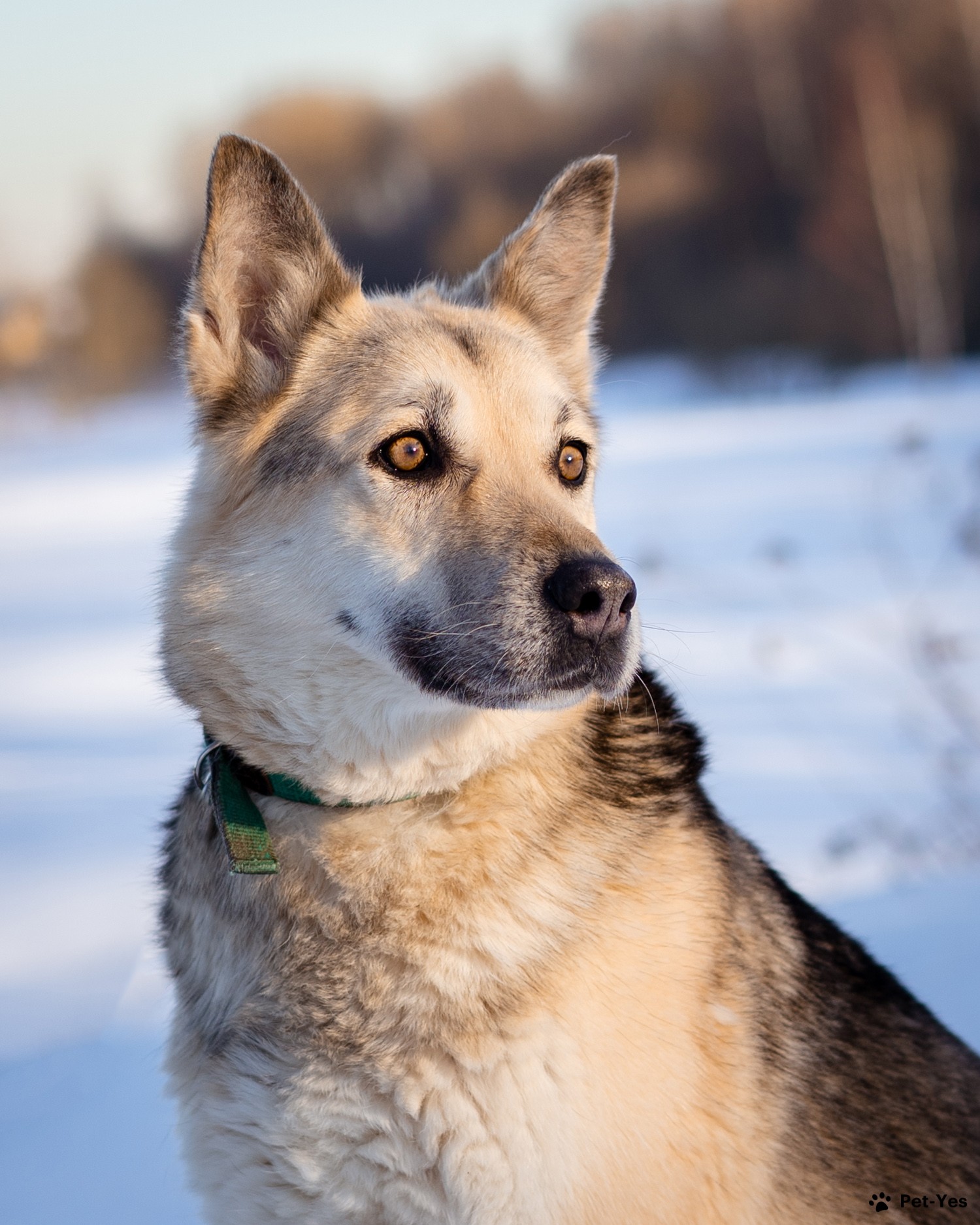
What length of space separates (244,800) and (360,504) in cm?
61

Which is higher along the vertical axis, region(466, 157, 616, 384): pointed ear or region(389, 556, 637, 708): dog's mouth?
region(466, 157, 616, 384): pointed ear

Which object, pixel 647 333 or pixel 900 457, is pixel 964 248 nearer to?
pixel 647 333

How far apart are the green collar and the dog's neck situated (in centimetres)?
3

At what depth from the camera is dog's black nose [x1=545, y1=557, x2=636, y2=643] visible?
207 centimetres

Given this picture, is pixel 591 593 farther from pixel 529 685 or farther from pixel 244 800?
pixel 244 800

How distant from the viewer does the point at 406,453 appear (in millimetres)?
2311

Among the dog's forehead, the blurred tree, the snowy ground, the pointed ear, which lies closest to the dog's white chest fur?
the snowy ground

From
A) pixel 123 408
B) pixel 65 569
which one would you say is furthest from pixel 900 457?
pixel 123 408

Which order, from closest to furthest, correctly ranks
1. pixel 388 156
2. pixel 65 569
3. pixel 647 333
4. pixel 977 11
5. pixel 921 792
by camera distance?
pixel 921 792, pixel 65 569, pixel 977 11, pixel 647 333, pixel 388 156

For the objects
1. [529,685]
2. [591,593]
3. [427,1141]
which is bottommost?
[427,1141]

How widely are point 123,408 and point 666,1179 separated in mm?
23456

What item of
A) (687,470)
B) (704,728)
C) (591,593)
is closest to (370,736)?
(591,593)

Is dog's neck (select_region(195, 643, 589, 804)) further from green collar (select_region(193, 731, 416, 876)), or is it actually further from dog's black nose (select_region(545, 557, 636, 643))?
dog's black nose (select_region(545, 557, 636, 643))

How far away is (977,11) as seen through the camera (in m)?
20.5
